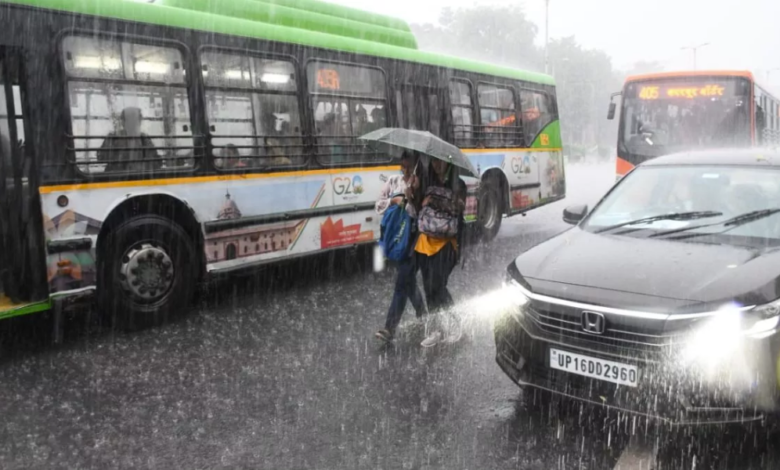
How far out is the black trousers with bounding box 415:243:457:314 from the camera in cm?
531

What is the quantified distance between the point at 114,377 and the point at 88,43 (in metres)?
2.84

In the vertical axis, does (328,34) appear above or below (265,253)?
above

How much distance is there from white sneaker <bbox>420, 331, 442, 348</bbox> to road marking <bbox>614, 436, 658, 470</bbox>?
1.92 m

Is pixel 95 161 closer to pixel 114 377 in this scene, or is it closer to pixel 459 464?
pixel 114 377

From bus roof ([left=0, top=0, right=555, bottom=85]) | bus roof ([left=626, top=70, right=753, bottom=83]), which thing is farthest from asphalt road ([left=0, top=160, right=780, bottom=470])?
bus roof ([left=626, top=70, right=753, bottom=83])

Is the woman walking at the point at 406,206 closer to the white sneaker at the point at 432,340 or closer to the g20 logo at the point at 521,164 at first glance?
the white sneaker at the point at 432,340

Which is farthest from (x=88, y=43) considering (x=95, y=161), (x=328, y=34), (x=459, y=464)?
(x=459, y=464)

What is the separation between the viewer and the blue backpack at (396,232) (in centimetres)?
527

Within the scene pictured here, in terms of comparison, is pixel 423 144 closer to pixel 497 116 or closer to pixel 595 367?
pixel 595 367

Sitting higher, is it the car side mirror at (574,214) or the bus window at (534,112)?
the bus window at (534,112)

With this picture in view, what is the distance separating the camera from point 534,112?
12344mm

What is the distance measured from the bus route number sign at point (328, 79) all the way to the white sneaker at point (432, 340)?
3676 mm

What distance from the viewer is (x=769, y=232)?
160 inches

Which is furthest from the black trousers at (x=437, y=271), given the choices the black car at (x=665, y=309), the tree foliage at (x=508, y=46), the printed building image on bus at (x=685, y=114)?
the tree foliage at (x=508, y=46)
